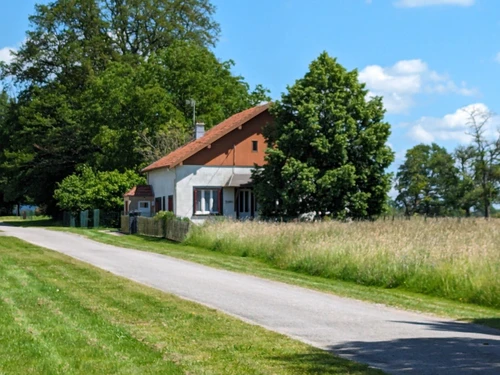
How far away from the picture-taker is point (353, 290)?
18.6 metres

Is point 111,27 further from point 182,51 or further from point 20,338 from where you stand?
point 20,338

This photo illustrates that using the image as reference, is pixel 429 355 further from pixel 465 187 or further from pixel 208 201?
pixel 465 187

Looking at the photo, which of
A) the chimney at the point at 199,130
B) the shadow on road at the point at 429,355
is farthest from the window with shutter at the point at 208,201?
the shadow on road at the point at 429,355

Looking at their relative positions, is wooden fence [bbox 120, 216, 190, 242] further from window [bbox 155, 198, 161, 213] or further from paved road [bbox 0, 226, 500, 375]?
paved road [bbox 0, 226, 500, 375]

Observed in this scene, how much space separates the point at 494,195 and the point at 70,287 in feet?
178

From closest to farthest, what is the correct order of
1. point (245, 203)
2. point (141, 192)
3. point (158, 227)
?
point (158, 227) < point (245, 203) < point (141, 192)

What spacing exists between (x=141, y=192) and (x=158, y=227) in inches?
419

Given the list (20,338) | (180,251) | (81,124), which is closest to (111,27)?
(81,124)

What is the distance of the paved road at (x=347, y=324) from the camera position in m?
9.59

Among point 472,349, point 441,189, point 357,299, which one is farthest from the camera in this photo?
point 441,189

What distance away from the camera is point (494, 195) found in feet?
217

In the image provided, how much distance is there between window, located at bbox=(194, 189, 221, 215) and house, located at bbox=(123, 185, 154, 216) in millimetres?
5100

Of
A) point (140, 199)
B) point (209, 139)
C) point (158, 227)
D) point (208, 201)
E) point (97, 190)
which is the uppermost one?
point (209, 139)

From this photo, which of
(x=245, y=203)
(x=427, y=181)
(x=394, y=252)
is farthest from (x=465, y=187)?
(x=394, y=252)
